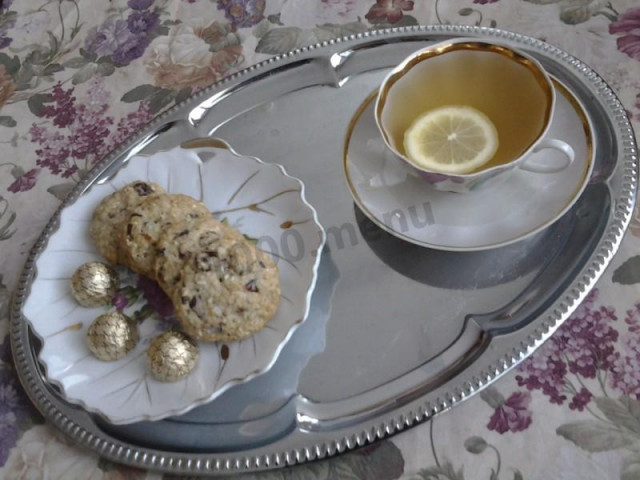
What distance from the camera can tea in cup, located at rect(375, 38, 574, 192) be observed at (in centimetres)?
79

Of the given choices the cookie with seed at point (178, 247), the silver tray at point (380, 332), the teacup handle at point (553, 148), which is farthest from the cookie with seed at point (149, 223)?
the teacup handle at point (553, 148)

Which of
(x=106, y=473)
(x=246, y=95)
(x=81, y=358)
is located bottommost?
(x=106, y=473)

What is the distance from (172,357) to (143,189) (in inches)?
9.6

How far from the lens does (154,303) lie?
2.59 ft

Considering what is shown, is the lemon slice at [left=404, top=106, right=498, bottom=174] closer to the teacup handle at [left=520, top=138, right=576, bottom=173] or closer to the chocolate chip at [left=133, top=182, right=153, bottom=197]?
the teacup handle at [left=520, top=138, right=576, bottom=173]

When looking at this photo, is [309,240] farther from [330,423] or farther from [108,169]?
[108,169]

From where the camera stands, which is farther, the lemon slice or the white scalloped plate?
the lemon slice

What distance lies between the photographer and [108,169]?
3.14 ft

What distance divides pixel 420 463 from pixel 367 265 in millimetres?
247

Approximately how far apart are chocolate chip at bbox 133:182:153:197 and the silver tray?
0.22 metres

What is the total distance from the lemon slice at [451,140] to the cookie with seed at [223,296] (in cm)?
26

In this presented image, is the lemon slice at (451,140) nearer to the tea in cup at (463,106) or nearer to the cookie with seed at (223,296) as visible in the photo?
the tea in cup at (463,106)

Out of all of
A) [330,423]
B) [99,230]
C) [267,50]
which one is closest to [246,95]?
[267,50]

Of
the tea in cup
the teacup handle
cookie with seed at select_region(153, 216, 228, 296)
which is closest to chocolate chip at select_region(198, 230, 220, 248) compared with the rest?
cookie with seed at select_region(153, 216, 228, 296)
